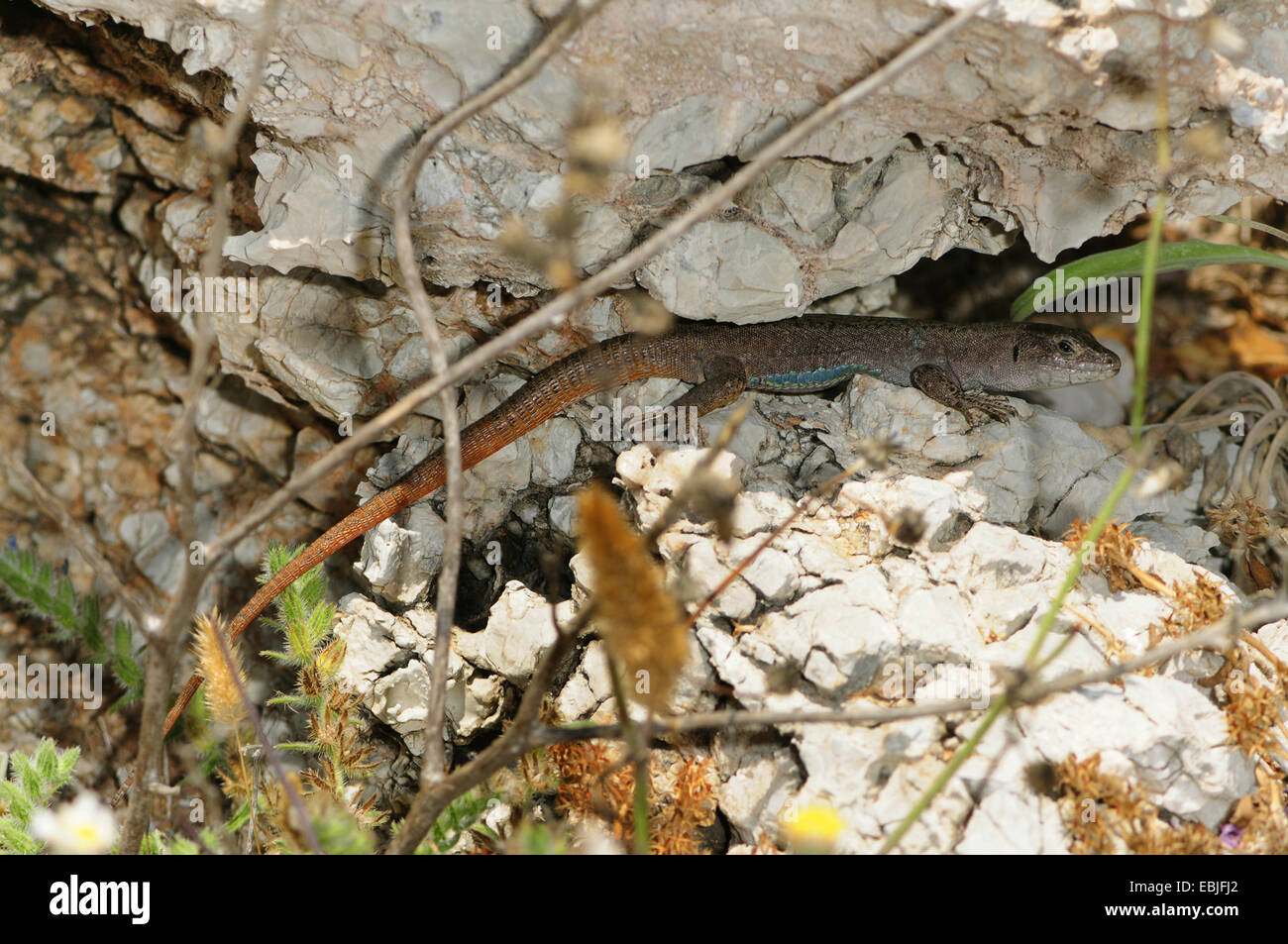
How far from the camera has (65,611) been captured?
150 inches

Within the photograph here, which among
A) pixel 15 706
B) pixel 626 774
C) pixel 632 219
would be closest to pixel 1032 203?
pixel 632 219

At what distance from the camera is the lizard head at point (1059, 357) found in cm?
424

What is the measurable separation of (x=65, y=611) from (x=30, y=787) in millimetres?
999

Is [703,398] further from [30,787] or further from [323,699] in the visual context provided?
[30,787]

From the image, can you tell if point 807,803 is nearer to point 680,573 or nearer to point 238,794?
point 680,573

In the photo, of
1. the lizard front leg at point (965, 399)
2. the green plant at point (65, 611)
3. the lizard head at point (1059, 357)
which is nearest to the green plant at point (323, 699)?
the green plant at point (65, 611)

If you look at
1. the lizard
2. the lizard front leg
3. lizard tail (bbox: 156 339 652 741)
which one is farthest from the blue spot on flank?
lizard tail (bbox: 156 339 652 741)

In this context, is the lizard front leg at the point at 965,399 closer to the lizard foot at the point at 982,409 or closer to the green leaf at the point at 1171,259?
the lizard foot at the point at 982,409

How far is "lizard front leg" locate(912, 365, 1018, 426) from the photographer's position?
150 inches

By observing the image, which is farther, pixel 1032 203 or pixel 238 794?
pixel 1032 203

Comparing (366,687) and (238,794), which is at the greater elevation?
(366,687)

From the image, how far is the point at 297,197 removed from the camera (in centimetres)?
330
